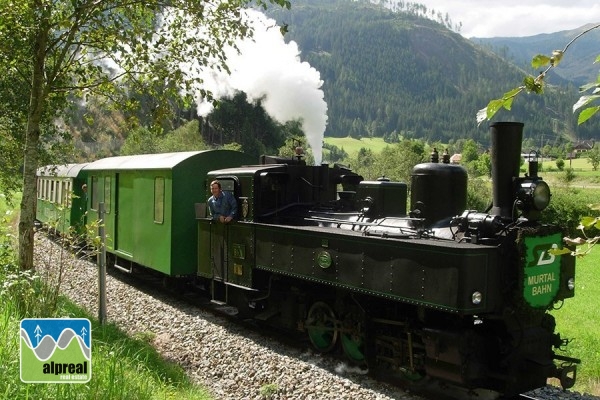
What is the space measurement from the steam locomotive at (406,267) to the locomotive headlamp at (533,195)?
0.01m

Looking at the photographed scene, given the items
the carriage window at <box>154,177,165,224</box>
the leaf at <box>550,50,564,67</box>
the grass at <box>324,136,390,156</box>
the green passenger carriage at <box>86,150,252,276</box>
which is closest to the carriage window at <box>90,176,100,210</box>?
the green passenger carriage at <box>86,150,252,276</box>

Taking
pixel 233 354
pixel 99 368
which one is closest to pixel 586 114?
pixel 99 368

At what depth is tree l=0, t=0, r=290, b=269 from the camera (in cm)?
754

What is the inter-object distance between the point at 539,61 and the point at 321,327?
237 inches

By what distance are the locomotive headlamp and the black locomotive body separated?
1 centimetres

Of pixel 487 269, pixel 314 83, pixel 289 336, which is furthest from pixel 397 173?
pixel 487 269

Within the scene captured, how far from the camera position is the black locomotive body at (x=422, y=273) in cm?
577

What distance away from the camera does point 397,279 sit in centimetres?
614

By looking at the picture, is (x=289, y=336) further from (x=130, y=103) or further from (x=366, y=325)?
(x=130, y=103)

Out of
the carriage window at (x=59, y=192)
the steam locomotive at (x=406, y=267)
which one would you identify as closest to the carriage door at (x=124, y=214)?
the steam locomotive at (x=406, y=267)

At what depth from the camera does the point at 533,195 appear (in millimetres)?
5926

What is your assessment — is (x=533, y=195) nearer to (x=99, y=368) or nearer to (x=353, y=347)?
(x=353, y=347)

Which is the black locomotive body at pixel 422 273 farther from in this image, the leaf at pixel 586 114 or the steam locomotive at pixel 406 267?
the leaf at pixel 586 114

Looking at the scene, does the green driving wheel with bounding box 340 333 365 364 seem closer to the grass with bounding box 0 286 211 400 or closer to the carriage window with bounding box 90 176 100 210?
the grass with bounding box 0 286 211 400
